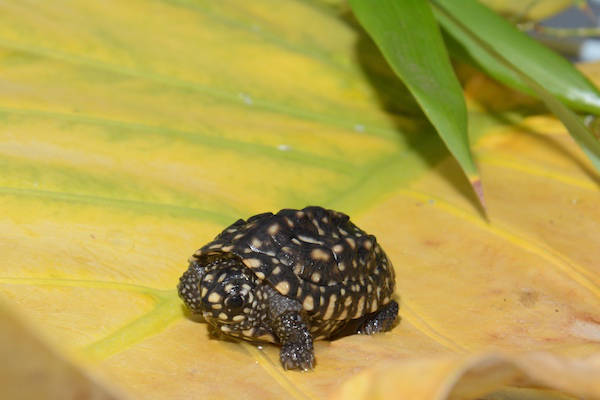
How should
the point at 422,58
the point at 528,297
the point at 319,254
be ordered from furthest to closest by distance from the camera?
the point at 422,58 → the point at 528,297 → the point at 319,254

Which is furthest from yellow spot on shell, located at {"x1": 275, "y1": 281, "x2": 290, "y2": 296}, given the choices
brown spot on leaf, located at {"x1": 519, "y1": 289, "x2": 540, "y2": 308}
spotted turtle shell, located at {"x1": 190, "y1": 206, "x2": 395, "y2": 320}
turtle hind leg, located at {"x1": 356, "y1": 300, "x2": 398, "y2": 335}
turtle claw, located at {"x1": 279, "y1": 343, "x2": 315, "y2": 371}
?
brown spot on leaf, located at {"x1": 519, "y1": 289, "x2": 540, "y2": 308}

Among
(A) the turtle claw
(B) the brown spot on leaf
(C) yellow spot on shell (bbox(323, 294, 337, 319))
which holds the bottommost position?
(B) the brown spot on leaf

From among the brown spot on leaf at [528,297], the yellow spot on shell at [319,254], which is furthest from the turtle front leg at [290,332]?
the brown spot on leaf at [528,297]

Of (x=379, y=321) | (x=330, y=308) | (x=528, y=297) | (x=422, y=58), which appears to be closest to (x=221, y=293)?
(x=330, y=308)

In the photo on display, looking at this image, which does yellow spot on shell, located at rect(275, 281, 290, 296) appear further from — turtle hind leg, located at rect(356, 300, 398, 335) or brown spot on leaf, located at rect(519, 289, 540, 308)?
brown spot on leaf, located at rect(519, 289, 540, 308)

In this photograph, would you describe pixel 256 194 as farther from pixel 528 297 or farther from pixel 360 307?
pixel 528 297

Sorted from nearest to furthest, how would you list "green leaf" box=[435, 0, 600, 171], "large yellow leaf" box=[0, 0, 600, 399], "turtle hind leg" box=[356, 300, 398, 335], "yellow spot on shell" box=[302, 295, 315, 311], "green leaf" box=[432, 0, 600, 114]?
"large yellow leaf" box=[0, 0, 600, 399] → "yellow spot on shell" box=[302, 295, 315, 311] → "turtle hind leg" box=[356, 300, 398, 335] → "green leaf" box=[435, 0, 600, 171] → "green leaf" box=[432, 0, 600, 114]

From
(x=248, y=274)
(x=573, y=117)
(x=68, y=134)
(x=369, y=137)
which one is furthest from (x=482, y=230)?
(x=68, y=134)
